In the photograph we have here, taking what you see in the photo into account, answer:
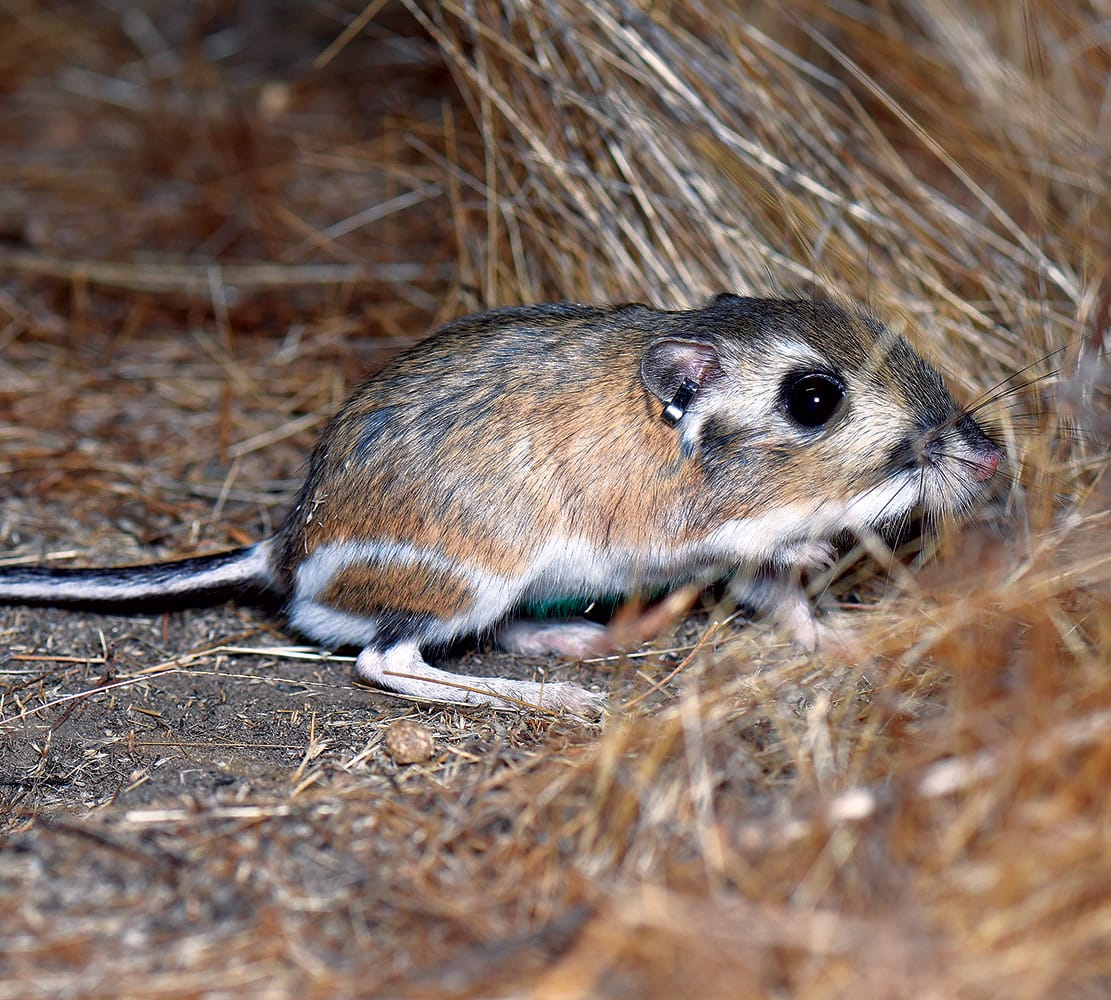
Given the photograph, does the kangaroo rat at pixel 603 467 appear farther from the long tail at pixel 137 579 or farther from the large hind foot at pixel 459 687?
the long tail at pixel 137 579

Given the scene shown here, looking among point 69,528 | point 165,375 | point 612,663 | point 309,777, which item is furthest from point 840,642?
point 165,375

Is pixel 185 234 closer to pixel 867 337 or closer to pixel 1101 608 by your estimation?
pixel 867 337

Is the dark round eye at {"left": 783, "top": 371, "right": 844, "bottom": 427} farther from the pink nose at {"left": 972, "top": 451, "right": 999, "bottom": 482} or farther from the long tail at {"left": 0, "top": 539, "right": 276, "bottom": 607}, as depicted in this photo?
the long tail at {"left": 0, "top": 539, "right": 276, "bottom": 607}

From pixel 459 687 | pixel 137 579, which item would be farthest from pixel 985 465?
pixel 137 579

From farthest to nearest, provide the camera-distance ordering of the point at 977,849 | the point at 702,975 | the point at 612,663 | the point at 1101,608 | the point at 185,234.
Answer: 1. the point at 185,234
2. the point at 612,663
3. the point at 1101,608
4. the point at 977,849
5. the point at 702,975

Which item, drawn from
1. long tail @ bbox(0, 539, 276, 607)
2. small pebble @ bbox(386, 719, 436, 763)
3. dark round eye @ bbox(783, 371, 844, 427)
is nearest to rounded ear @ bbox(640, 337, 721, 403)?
dark round eye @ bbox(783, 371, 844, 427)

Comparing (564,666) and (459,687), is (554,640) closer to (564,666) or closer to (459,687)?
(564,666)

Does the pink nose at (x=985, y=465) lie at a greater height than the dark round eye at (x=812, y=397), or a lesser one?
lesser

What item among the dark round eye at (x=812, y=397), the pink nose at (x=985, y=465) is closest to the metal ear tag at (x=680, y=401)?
the dark round eye at (x=812, y=397)

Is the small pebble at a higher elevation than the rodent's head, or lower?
lower
